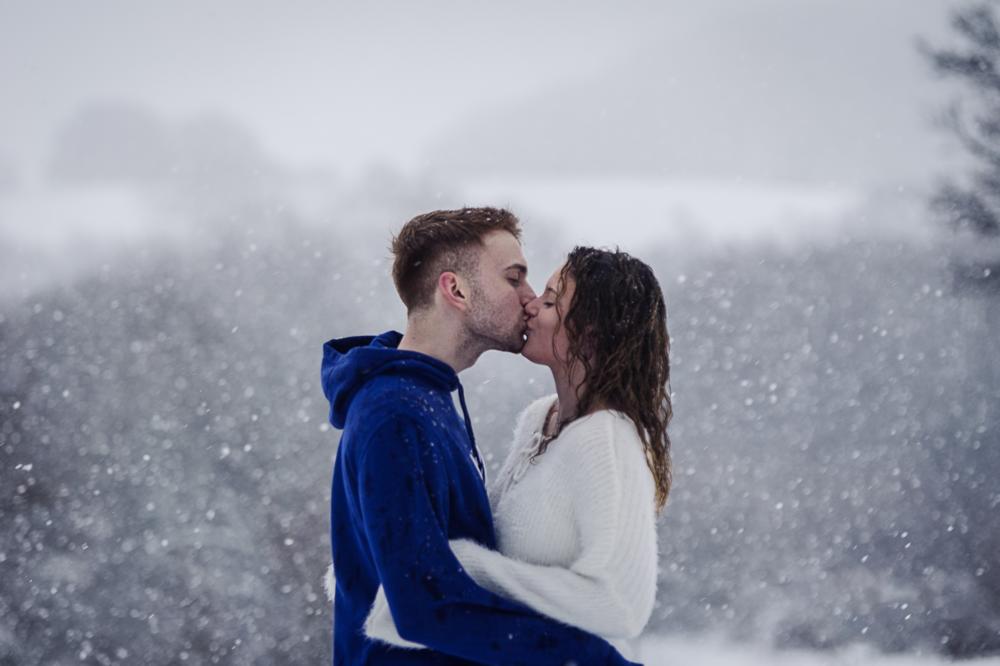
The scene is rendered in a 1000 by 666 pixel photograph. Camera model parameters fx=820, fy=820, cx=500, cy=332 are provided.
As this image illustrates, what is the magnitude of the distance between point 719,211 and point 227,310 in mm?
6692

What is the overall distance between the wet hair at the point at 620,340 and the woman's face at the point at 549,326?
1 cm

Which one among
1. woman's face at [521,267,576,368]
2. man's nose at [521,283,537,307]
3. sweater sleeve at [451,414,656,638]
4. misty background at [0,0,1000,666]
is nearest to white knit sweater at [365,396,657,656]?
sweater sleeve at [451,414,656,638]

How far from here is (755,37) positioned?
70.7ft

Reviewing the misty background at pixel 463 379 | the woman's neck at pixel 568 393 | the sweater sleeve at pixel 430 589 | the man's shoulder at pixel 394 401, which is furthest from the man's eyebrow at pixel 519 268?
the misty background at pixel 463 379

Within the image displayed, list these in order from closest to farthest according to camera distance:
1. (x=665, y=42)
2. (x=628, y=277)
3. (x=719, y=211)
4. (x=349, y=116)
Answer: (x=628, y=277) < (x=719, y=211) < (x=665, y=42) < (x=349, y=116)

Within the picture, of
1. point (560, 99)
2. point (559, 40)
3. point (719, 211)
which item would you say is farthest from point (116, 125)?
point (559, 40)

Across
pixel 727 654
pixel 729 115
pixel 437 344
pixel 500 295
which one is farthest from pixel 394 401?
pixel 729 115

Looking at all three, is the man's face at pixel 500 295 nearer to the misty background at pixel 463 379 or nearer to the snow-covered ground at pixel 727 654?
the snow-covered ground at pixel 727 654

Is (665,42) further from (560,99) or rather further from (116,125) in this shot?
(116,125)

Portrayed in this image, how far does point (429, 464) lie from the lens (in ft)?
4.01

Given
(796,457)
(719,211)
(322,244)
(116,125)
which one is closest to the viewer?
(796,457)

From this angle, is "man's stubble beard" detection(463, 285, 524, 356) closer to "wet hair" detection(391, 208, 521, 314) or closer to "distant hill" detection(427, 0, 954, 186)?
"wet hair" detection(391, 208, 521, 314)

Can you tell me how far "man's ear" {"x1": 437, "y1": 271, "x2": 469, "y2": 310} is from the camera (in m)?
1.54

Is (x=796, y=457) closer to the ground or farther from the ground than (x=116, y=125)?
closer to the ground
